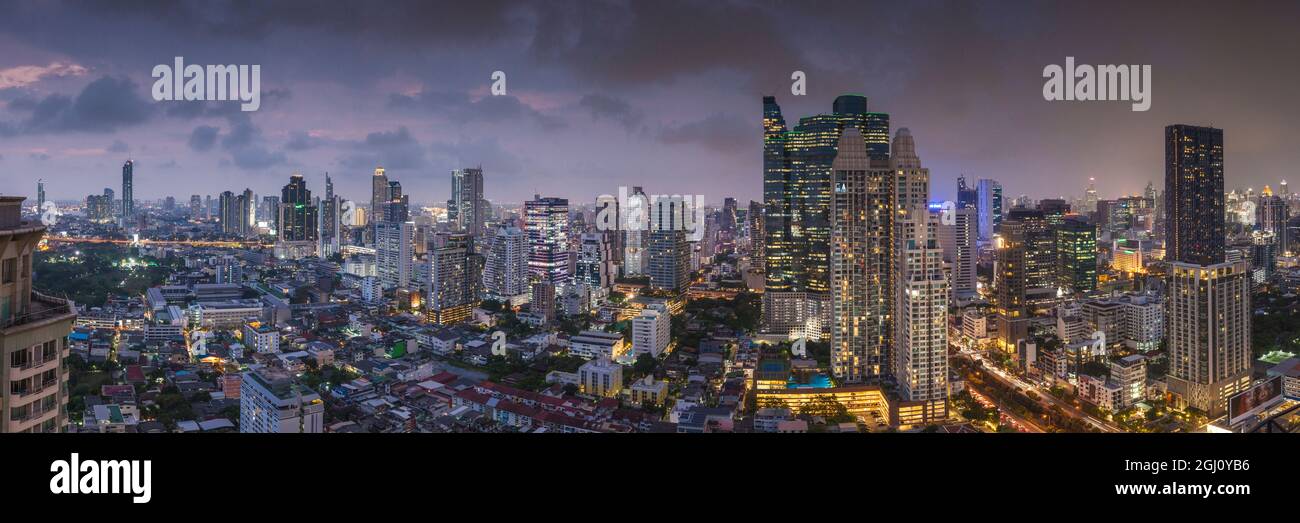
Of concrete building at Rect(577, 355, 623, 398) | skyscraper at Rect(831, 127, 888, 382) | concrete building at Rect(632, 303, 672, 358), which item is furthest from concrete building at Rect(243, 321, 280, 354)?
skyscraper at Rect(831, 127, 888, 382)

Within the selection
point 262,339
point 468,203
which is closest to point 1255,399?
point 262,339

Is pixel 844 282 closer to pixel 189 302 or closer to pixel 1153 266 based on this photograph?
pixel 1153 266

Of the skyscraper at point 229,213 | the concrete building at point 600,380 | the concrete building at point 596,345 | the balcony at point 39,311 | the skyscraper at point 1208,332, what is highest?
the skyscraper at point 229,213

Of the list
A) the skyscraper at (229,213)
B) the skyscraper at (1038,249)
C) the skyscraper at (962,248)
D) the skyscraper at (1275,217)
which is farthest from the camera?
the skyscraper at (229,213)

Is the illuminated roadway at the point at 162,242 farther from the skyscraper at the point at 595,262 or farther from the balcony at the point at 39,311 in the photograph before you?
the balcony at the point at 39,311

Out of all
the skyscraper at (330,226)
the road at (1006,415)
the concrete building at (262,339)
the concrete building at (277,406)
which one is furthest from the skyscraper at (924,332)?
the skyscraper at (330,226)

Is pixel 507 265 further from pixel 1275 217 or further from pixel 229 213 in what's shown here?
pixel 1275 217
